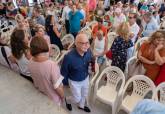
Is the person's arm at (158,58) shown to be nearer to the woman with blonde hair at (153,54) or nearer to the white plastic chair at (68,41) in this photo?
the woman with blonde hair at (153,54)

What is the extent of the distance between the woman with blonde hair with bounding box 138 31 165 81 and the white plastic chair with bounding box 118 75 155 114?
0.51 feet

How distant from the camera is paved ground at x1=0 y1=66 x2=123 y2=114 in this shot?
1.85 m

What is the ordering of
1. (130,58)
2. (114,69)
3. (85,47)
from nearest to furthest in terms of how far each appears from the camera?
(85,47), (114,69), (130,58)

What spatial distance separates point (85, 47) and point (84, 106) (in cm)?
116

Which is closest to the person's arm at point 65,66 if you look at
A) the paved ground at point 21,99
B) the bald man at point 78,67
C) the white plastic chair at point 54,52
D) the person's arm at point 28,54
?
the bald man at point 78,67

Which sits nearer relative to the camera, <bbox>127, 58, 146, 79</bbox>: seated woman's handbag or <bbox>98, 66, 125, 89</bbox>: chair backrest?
<bbox>127, 58, 146, 79</bbox>: seated woman's handbag

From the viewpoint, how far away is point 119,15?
5844mm

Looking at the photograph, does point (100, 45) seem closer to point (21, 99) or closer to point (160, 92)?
point (160, 92)

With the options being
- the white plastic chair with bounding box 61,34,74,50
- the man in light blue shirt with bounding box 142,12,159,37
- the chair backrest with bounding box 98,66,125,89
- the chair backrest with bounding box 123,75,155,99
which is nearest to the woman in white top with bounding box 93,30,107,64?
the chair backrest with bounding box 98,66,125,89

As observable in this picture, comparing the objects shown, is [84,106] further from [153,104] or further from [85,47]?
[153,104]

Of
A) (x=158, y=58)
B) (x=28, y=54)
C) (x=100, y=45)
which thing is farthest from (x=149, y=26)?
(x=28, y=54)

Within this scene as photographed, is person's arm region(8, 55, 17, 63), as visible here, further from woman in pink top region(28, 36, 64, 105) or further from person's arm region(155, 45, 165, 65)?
person's arm region(155, 45, 165, 65)

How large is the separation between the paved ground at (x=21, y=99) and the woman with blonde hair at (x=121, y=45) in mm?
1591

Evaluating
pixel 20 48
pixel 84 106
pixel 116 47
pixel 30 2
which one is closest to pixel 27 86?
pixel 20 48
